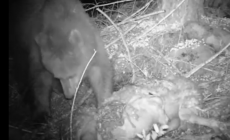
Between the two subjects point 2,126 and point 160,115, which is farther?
point 160,115

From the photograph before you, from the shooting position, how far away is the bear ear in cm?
256

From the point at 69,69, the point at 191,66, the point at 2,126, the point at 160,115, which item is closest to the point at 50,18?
the point at 69,69

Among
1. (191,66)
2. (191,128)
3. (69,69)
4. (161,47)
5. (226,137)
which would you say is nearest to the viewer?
(226,137)

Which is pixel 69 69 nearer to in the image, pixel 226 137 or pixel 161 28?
pixel 226 137

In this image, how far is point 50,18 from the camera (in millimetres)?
2588

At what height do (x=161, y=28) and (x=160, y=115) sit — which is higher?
(x=161, y=28)

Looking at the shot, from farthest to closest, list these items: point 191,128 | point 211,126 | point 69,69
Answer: point 69,69
point 191,128
point 211,126

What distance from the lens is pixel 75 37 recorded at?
8.47 ft

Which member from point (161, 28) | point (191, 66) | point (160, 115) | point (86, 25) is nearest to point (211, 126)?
point (160, 115)

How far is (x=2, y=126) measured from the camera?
5.04 feet

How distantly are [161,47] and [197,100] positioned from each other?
1723 millimetres

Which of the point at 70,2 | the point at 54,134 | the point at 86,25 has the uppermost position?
the point at 70,2

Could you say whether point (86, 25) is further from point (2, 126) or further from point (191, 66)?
point (191, 66)

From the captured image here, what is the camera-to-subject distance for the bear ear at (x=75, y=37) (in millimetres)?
2562
